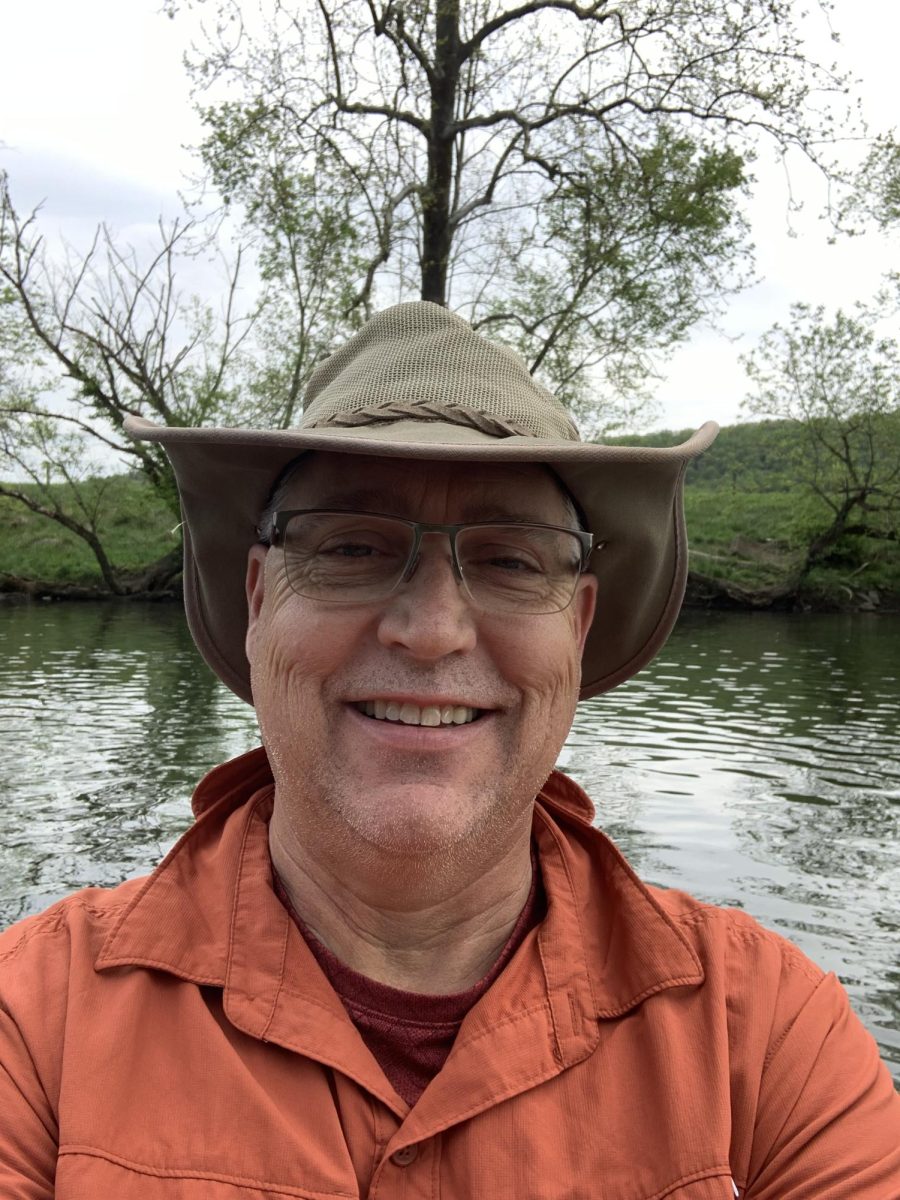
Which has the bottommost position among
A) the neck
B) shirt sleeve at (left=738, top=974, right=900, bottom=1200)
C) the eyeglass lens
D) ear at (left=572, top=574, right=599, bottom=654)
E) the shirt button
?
the shirt button

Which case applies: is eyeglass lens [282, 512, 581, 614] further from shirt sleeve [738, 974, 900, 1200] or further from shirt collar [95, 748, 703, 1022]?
shirt sleeve [738, 974, 900, 1200]

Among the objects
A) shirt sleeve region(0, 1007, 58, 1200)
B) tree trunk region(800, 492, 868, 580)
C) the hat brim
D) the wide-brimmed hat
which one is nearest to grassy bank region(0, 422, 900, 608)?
tree trunk region(800, 492, 868, 580)

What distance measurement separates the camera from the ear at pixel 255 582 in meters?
2.14

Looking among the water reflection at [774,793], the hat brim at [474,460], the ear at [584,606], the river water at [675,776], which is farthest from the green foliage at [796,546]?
the ear at [584,606]

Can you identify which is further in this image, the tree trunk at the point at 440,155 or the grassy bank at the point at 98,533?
the grassy bank at the point at 98,533

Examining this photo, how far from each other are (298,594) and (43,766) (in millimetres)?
10406

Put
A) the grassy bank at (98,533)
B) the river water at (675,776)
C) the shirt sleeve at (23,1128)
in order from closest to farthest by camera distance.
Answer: the shirt sleeve at (23,1128)
the river water at (675,776)
the grassy bank at (98,533)

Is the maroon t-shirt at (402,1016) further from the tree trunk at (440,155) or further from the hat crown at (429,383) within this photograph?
the tree trunk at (440,155)

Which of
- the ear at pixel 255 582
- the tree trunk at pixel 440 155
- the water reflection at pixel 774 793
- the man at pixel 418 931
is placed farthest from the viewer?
the tree trunk at pixel 440 155

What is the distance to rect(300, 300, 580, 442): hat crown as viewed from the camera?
1993mm

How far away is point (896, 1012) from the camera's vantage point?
234 inches

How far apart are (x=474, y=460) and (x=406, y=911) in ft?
2.51

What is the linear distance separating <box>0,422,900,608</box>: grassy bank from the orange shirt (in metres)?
31.8

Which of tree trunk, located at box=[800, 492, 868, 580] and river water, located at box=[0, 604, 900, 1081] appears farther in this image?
tree trunk, located at box=[800, 492, 868, 580]
